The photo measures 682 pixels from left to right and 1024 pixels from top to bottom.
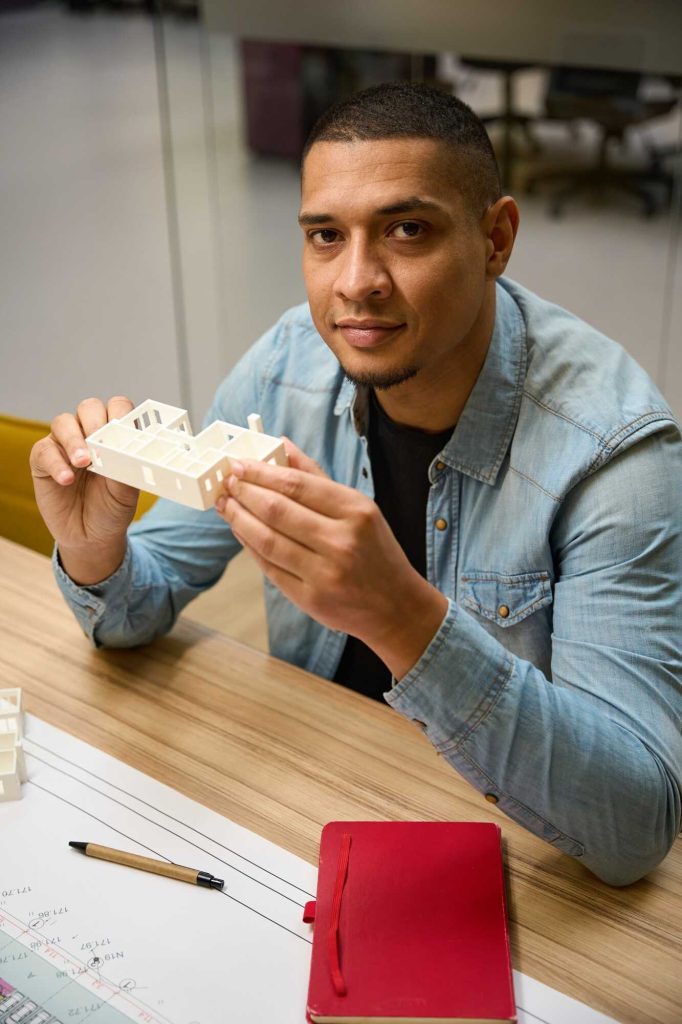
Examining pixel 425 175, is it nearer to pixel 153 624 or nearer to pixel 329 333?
pixel 329 333

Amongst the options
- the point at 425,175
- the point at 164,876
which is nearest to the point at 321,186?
the point at 425,175

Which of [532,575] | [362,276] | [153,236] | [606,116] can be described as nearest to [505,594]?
[532,575]

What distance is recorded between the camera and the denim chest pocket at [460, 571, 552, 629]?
4.43 feet

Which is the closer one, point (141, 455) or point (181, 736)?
point (141, 455)

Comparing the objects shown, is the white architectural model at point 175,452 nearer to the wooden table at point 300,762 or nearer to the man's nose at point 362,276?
the man's nose at point 362,276

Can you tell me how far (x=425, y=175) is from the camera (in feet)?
4.18

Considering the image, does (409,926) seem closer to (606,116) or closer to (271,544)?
(271,544)

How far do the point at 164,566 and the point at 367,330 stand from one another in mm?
529

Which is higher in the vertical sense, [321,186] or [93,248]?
[321,186]

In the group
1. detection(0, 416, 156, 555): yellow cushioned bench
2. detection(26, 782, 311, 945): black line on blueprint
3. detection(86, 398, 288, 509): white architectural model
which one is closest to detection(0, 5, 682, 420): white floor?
detection(0, 416, 156, 555): yellow cushioned bench

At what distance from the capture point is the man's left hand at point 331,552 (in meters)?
0.98

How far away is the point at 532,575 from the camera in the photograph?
53.1 inches

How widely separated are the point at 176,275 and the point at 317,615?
310cm

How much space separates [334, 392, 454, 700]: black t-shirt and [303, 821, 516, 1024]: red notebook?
50cm
